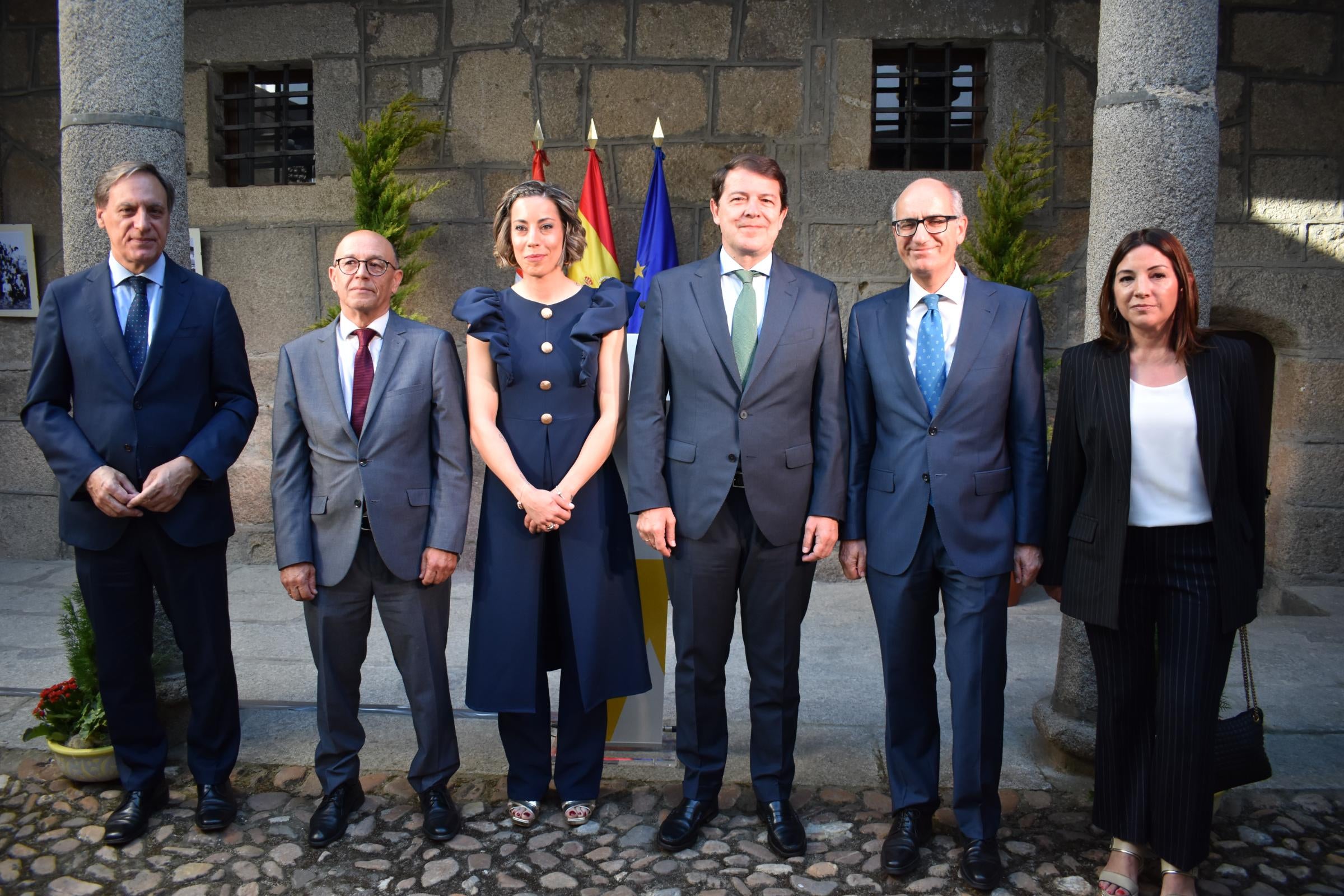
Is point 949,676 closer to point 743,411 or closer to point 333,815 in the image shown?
point 743,411

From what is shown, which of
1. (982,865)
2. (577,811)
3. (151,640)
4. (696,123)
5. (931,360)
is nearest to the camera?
(982,865)

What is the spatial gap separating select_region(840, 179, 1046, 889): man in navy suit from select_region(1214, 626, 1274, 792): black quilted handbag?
1.93 ft

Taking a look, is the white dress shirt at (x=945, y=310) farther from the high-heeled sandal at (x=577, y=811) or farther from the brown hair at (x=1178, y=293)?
the high-heeled sandal at (x=577, y=811)

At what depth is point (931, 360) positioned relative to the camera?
3135 mm

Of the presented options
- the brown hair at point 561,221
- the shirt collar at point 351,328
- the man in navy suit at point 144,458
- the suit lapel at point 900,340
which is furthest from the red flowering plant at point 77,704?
the suit lapel at point 900,340

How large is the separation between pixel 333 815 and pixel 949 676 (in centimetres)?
197

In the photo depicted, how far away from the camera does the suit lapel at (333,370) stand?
10.8 feet

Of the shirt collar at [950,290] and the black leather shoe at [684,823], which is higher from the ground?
the shirt collar at [950,290]

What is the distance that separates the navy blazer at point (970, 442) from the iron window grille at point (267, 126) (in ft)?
16.2

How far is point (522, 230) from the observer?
3311mm

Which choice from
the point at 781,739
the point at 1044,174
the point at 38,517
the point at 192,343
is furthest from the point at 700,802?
the point at 38,517

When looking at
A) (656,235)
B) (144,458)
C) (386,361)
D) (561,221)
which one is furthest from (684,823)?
(656,235)

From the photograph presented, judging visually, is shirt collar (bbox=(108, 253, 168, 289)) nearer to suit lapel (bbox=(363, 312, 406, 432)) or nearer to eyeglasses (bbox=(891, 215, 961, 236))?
suit lapel (bbox=(363, 312, 406, 432))

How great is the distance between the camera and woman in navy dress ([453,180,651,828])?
3.31 metres
